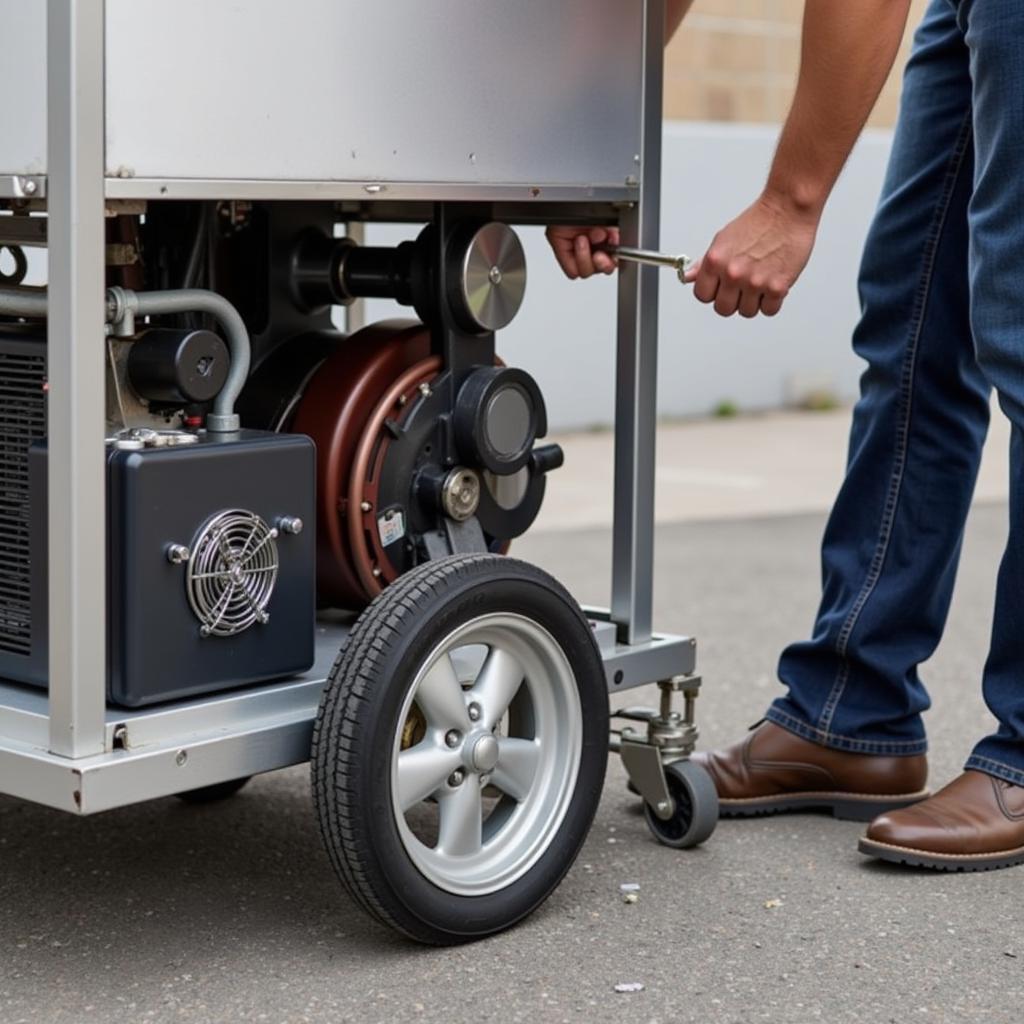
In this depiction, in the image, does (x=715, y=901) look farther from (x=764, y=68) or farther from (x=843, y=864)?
(x=764, y=68)

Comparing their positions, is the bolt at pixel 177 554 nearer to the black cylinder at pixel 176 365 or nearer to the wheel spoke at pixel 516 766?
the black cylinder at pixel 176 365

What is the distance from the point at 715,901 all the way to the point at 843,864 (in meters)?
0.25

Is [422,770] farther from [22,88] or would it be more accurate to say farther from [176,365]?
[22,88]

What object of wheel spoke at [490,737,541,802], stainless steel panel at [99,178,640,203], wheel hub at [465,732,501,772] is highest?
stainless steel panel at [99,178,640,203]

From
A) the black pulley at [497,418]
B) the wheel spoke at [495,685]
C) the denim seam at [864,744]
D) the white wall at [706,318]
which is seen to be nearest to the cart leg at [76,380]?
the wheel spoke at [495,685]

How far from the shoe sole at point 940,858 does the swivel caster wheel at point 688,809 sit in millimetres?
204

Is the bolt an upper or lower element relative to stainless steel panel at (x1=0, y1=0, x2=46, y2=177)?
lower

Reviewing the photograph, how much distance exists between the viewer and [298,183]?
6.60 feet

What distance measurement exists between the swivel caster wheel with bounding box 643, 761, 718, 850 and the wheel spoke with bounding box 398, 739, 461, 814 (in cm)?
47

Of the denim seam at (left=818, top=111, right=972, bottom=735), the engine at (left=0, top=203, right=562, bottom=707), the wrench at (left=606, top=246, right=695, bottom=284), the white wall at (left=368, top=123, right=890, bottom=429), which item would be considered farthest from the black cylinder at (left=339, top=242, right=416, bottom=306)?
the white wall at (left=368, top=123, right=890, bottom=429)

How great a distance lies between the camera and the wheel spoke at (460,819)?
2.15 m

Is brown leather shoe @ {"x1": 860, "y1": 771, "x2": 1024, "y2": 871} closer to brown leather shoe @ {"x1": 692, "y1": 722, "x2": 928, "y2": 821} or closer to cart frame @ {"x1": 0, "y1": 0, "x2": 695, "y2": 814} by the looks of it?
brown leather shoe @ {"x1": 692, "y1": 722, "x2": 928, "y2": 821}

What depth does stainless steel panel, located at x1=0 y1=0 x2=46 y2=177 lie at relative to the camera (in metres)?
1.83

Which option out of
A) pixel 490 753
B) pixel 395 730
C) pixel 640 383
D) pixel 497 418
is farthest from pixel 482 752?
pixel 640 383
